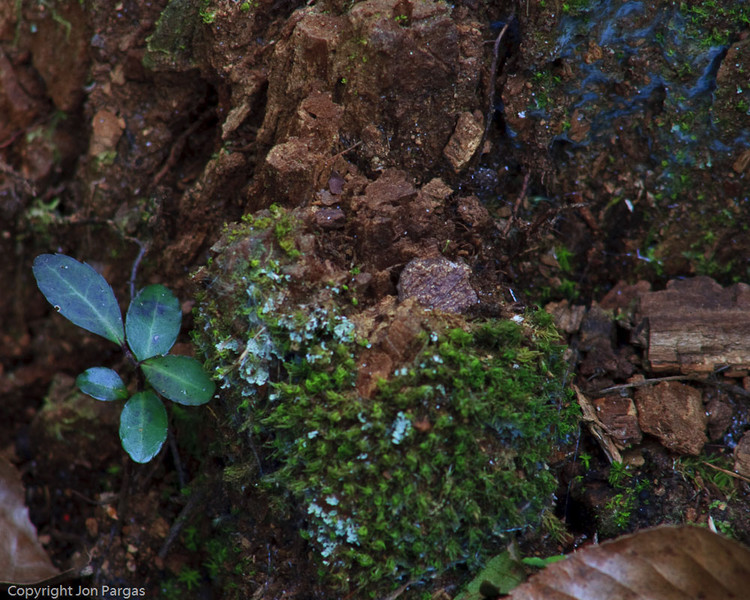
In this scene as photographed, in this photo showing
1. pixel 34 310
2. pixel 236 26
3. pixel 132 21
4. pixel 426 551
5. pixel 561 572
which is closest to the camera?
pixel 561 572

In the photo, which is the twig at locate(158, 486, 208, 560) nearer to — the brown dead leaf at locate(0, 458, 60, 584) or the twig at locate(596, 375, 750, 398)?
the brown dead leaf at locate(0, 458, 60, 584)

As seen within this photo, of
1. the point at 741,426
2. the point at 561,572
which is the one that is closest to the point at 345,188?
the point at 561,572

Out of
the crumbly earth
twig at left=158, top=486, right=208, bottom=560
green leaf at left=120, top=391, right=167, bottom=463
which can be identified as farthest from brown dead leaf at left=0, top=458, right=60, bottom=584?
green leaf at left=120, top=391, right=167, bottom=463

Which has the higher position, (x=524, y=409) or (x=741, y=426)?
(x=524, y=409)

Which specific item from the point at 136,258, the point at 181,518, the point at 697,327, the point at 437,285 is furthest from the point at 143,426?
the point at 697,327

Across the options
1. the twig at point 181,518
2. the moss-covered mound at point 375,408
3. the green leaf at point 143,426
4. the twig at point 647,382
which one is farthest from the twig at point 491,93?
the twig at point 181,518

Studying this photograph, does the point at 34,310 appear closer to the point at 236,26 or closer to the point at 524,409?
the point at 236,26

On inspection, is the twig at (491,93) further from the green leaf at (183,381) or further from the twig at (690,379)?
the green leaf at (183,381)
